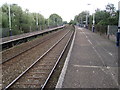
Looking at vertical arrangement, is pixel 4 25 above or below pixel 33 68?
above

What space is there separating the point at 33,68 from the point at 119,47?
10444 millimetres

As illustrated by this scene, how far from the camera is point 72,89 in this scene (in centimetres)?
641

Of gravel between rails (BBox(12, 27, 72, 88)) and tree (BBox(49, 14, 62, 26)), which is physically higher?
tree (BBox(49, 14, 62, 26))

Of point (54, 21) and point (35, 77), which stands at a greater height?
point (54, 21)

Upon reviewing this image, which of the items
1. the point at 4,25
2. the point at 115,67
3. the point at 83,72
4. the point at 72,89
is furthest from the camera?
the point at 4,25

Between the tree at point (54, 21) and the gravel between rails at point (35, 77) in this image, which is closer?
the gravel between rails at point (35, 77)

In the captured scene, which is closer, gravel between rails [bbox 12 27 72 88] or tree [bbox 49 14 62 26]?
gravel between rails [bbox 12 27 72 88]

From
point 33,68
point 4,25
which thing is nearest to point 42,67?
point 33,68

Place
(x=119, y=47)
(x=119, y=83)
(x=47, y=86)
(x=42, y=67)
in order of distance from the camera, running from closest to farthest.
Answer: (x=119, y=83) → (x=47, y=86) → (x=42, y=67) → (x=119, y=47)

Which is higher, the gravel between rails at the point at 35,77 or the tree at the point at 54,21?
the tree at the point at 54,21

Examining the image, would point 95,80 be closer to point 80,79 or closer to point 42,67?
point 80,79

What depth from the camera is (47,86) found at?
7461mm

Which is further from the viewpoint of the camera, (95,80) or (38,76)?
(38,76)

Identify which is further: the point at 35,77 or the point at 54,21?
the point at 54,21
